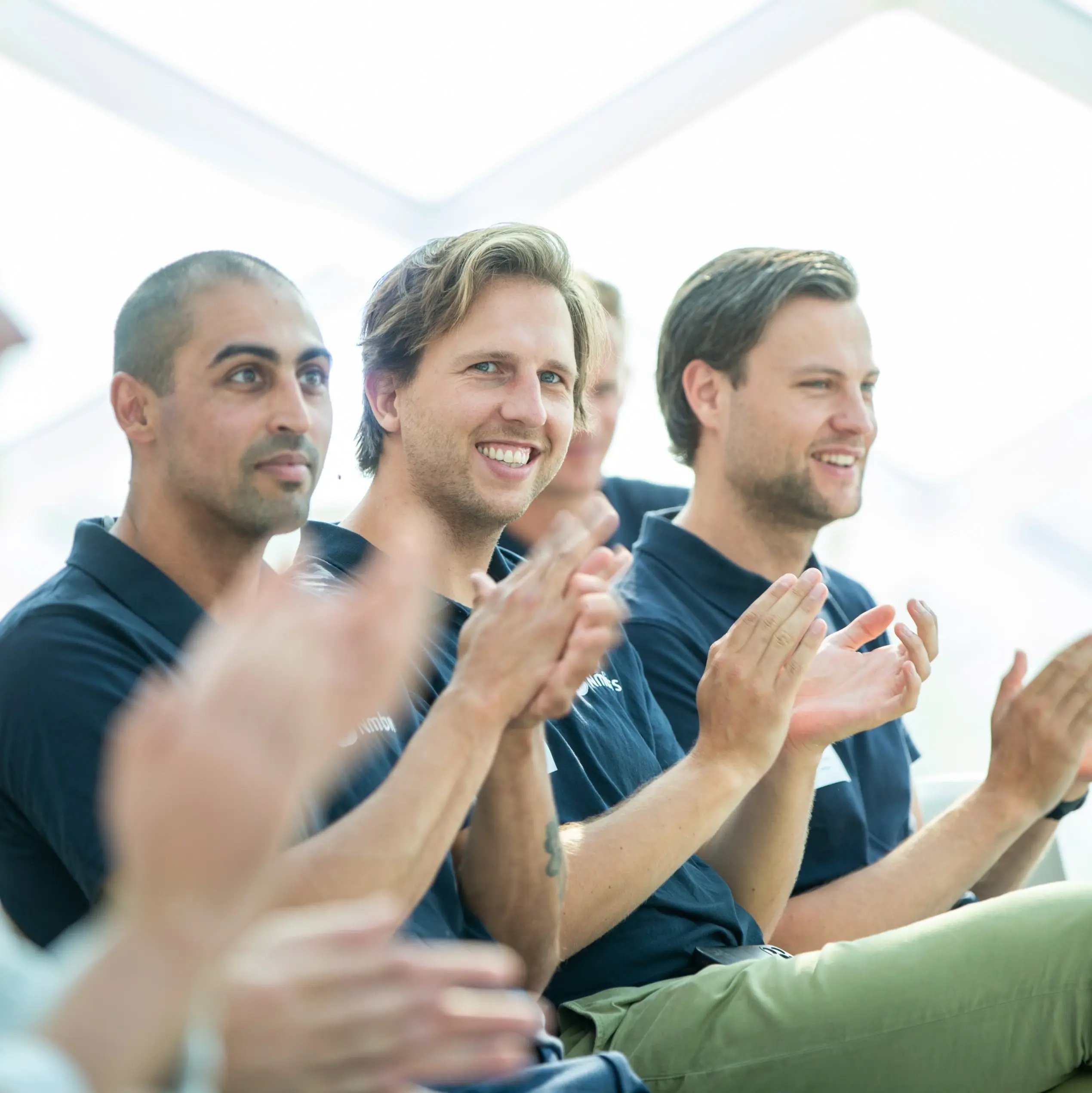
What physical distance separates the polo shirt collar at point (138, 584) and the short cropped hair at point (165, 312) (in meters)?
0.22

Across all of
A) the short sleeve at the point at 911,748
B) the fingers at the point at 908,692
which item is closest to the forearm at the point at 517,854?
the fingers at the point at 908,692

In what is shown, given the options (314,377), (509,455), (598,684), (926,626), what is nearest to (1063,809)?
(926,626)

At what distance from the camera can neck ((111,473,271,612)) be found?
1448 millimetres

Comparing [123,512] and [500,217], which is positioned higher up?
[500,217]

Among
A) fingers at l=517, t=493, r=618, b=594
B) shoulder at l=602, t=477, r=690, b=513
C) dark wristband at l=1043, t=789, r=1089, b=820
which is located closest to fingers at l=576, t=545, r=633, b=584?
fingers at l=517, t=493, r=618, b=594

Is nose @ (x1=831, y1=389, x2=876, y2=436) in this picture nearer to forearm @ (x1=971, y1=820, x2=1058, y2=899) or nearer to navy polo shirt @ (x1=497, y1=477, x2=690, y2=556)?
navy polo shirt @ (x1=497, y1=477, x2=690, y2=556)

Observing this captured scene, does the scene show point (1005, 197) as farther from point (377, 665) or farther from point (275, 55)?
point (377, 665)

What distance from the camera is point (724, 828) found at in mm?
1810

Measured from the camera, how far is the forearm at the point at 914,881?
1896mm

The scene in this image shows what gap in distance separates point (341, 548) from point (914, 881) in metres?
0.97

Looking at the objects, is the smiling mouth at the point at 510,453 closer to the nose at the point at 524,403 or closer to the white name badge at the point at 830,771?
the nose at the point at 524,403

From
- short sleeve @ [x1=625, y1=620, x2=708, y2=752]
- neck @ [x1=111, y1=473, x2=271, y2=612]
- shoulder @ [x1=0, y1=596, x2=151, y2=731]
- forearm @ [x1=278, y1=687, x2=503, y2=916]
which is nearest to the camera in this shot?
forearm @ [x1=278, y1=687, x2=503, y2=916]

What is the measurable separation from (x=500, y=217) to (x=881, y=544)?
8.52ft

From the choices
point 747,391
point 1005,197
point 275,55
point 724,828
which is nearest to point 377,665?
point 724,828
